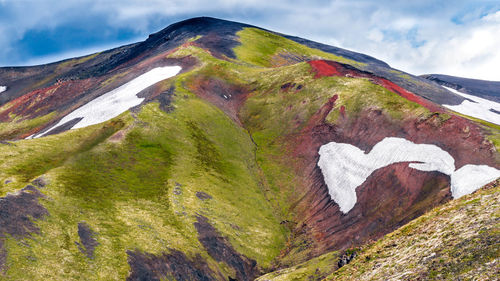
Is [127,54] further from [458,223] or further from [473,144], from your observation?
[458,223]

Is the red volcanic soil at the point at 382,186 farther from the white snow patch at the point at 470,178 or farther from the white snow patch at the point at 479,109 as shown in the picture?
the white snow patch at the point at 479,109

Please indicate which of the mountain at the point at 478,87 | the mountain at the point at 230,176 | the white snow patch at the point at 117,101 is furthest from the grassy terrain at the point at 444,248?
the mountain at the point at 478,87

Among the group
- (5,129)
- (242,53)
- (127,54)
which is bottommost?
(5,129)

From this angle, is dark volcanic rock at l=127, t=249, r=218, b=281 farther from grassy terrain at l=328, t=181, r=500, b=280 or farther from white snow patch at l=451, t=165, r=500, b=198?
white snow patch at l=451, t=165, r=500, b=198

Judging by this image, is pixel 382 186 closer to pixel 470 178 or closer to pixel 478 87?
pixel 470 178

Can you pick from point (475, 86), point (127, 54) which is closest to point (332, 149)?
point (127, 54)

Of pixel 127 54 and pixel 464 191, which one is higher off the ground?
pixel 127 54
